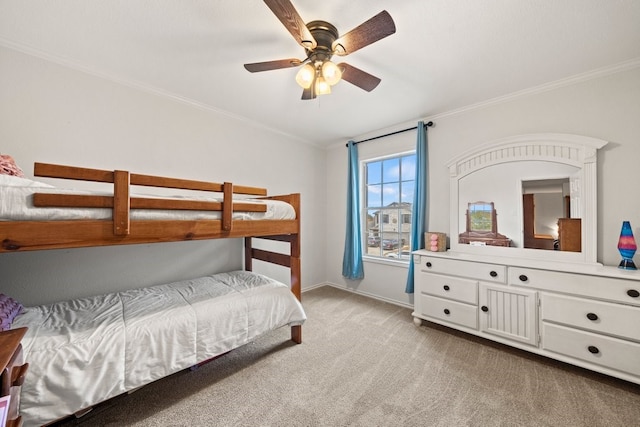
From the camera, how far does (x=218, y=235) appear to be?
1658mm

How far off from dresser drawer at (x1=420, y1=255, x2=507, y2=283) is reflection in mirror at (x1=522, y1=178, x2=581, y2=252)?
493mm

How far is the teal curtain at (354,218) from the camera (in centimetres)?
352

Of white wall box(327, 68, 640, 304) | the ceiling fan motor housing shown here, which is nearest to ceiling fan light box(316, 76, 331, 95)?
the ceiling fan motor housing

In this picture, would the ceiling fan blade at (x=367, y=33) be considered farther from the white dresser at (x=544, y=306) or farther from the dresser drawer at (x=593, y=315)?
the dresser drawer at (x=593, y=315)

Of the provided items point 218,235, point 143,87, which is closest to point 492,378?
point 218,235

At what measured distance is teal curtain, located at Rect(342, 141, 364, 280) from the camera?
3.52 m

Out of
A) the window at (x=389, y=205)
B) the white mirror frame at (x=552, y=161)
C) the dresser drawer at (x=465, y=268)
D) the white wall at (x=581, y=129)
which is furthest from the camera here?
the window at (x=389, y=205)

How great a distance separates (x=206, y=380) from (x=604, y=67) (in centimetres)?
401

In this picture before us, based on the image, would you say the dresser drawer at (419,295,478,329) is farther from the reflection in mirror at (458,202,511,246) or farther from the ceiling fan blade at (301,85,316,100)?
the ceiling fan blade at (301,85,316,100)

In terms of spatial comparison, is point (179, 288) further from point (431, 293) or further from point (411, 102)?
point (411, 102)

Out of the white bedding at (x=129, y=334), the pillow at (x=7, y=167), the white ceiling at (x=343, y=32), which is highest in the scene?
the white ceiling at (x=343, y=32)

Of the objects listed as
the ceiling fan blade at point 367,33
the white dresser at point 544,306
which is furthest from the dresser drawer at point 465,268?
the ceiling fan blade at point 367,33

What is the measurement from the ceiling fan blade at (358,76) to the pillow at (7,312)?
241 centimetres

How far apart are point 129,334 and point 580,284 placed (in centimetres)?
307
